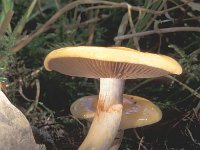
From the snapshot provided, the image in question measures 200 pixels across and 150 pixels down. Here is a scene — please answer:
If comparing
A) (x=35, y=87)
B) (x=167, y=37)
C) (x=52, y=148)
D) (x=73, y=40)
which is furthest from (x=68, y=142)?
(x=167, y=37)

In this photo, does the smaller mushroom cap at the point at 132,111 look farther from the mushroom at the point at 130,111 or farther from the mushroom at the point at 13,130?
the mushroom at the point at 13,130

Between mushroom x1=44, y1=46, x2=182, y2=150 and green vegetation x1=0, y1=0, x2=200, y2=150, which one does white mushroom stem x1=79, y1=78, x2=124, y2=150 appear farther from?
green vegetation x1=0, y1=0, x2=200, y2=150

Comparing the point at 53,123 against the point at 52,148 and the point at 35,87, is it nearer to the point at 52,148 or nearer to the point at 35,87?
the point at 52,148

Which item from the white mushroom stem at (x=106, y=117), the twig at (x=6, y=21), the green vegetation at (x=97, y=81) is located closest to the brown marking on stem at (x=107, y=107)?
the white mushroom stem at (x=106, y=117)

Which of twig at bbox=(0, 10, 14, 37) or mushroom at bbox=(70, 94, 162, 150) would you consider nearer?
mushroom at bbox=(70, 94, 162, 150)

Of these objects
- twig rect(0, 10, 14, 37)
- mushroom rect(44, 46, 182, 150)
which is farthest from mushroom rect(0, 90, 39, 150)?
twig rect(0, 10, 14, 37)
